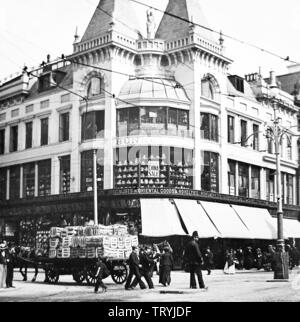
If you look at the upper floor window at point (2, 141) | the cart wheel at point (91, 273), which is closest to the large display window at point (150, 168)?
the upper floor window at point (2, 141)

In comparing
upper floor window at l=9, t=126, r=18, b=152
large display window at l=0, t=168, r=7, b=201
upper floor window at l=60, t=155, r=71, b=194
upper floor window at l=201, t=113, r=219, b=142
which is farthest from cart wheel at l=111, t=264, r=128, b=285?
upper floor window at l=9, t=126, r=18, b=152

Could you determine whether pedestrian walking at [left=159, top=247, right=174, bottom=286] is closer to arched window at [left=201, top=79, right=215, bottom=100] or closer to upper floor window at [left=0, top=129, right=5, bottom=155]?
arched window at [left=201, top=79, right=215, bottom=100]

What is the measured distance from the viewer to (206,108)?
121ft

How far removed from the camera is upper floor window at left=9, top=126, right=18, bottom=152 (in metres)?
41.7

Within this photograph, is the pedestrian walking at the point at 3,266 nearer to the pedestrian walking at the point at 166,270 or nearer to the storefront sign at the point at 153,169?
the pedestrian walking at the point at 166,270

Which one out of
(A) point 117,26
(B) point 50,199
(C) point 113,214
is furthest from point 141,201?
(A) point 117,26

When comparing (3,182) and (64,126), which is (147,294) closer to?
Result: (64,126)

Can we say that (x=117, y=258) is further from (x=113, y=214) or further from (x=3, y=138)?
(x=3, y=138)

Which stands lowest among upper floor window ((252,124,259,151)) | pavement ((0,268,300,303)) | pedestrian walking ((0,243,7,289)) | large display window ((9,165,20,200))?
pavement ((0,268,300,303))

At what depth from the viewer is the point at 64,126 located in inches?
1501

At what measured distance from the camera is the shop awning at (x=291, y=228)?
39.3 metres

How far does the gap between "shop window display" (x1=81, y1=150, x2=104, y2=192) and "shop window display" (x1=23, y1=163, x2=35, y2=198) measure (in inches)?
192
